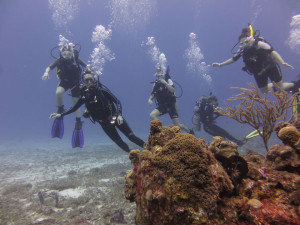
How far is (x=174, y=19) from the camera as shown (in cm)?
8506

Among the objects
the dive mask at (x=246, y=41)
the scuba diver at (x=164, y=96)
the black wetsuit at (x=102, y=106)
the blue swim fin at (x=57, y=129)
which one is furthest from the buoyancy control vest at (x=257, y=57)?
the blue swim fin at (x=57, y=129)

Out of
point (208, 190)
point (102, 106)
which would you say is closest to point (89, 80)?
point (102, 106)

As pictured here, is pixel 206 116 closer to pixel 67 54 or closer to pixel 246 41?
pixel 246 41

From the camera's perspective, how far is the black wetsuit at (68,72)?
334 inches

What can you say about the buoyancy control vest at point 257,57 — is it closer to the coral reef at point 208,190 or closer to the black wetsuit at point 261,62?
the black wetsuit at point 261,62

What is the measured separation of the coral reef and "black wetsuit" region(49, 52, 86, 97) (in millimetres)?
7682

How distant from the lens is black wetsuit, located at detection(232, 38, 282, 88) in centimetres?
692

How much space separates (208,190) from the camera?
5.16 ft

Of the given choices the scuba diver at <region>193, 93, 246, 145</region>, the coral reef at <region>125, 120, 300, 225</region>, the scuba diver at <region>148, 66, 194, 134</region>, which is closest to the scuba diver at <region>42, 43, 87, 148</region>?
the scuba diver at <region>148, 66, 194, 134</region>

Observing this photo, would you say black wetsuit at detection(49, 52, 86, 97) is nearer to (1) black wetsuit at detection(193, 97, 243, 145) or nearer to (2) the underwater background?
(1) black wetsuit at detection(193, 97, 243, 145)

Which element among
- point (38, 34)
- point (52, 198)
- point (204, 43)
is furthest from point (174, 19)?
point (52, 198)

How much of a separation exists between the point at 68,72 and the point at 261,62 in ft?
28.9

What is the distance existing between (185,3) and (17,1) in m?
73.4

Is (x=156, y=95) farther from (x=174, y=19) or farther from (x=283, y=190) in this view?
(x=174, y=19)
